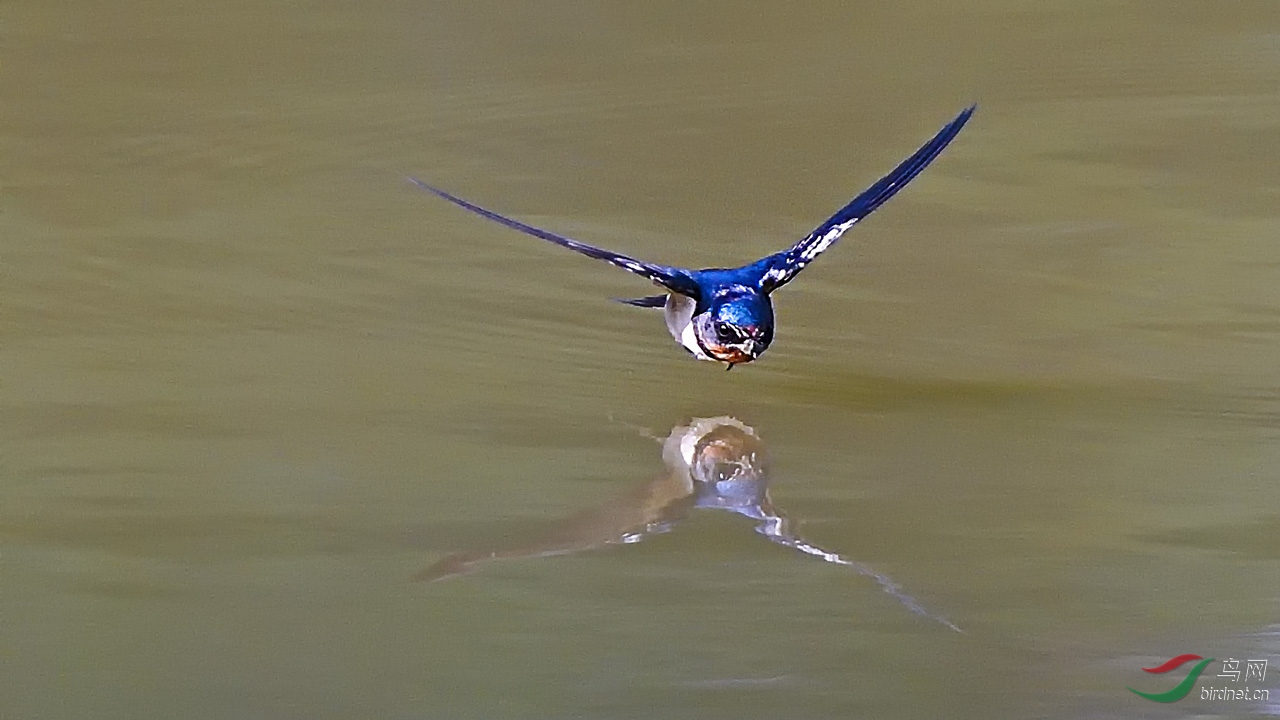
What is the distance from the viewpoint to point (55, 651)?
1933mm

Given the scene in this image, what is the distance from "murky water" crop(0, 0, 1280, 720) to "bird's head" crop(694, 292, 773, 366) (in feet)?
0.34

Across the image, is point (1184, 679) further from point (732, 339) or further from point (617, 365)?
point (617, 365)

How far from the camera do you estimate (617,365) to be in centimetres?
277

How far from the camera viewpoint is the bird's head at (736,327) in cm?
253

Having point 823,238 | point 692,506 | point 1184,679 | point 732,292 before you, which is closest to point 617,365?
point 732,292

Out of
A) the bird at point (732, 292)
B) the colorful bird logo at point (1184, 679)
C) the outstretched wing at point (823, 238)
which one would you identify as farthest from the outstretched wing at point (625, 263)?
the colorful bird logo at point (1184, 679)

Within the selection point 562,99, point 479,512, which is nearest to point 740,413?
point 479,512

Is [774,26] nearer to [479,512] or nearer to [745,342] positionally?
[745,342]

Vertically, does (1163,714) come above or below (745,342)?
below

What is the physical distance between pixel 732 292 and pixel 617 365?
0.80 feet

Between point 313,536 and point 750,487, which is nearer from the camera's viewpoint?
point 313,536

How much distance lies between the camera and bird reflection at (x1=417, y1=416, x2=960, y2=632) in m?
2.14

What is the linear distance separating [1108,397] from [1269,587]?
22.9 inches

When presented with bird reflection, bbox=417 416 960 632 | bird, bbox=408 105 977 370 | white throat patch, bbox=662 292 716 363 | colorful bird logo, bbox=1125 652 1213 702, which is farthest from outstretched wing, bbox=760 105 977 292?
colorful bird logo, bbox=1125 652 1213 702
